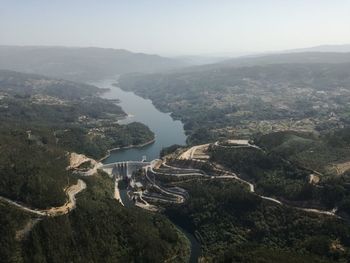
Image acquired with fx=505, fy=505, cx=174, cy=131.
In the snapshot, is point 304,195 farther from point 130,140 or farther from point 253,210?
point 130,140

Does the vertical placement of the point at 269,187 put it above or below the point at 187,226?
above

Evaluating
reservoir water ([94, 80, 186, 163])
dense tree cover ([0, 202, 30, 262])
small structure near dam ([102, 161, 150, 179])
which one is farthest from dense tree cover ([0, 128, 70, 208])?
reservoir water ([94, 80, 186, 163])

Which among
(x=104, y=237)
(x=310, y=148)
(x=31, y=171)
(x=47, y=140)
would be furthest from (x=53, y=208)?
(x=310, y=148)

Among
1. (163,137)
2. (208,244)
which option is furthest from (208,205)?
(163,137)

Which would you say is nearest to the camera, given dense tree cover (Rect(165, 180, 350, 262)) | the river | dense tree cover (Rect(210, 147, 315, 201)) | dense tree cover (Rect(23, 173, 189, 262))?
dense tree cover (Rect(165, 180, 350, 262))

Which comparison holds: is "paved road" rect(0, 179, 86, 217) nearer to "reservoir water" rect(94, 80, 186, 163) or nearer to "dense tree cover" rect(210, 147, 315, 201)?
"dense tree cover" rect(210, 147, 315, 201)

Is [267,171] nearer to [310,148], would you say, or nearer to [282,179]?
[282,179]

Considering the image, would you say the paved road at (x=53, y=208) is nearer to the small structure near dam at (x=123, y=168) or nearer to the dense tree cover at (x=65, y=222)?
the dense tree cover at (x=65, y=222)

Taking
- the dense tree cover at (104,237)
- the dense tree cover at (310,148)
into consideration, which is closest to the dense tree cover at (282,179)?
the dense tree cover at (310,148)
